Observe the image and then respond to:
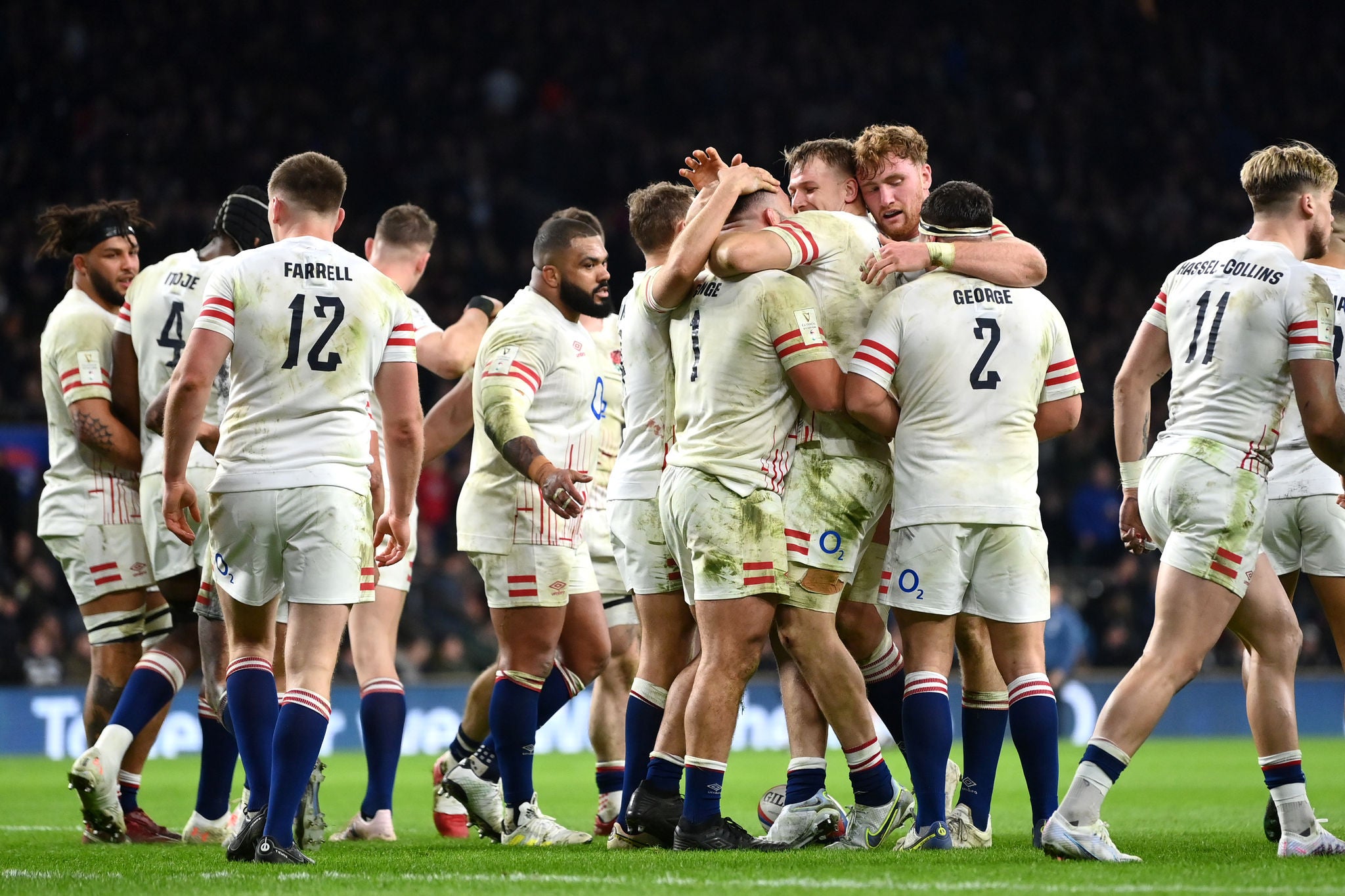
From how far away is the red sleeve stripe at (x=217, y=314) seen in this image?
5.82 metres

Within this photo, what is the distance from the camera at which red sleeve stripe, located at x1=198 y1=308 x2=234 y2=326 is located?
19.1ft

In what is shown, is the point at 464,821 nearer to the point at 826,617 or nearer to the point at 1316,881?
the point at 826,617

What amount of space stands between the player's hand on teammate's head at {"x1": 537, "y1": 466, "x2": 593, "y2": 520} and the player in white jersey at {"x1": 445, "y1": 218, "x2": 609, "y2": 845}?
616 millimetres

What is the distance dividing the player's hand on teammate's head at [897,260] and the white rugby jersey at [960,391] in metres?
0.09

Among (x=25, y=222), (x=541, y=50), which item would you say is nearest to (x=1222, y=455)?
(x=25, y=222)

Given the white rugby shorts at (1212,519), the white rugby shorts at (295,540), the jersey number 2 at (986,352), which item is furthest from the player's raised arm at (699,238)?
the white rugby shorts at (1212,519)

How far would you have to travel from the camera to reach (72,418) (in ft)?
25.5

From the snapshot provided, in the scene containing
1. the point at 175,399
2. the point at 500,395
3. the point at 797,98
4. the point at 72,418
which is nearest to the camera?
the point at 175,399

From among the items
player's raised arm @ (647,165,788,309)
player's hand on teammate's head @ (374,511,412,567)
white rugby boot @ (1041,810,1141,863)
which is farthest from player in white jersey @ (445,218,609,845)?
white rugby boot @ (1041,810,1141,863)

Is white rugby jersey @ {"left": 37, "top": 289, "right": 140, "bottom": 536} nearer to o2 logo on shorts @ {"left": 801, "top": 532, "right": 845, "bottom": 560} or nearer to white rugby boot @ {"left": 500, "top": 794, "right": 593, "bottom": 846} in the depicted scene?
white rugby boot @ {"left": 500, "top": 794, "right": 593, "bottom": 846}

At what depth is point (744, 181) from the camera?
20.2 feet

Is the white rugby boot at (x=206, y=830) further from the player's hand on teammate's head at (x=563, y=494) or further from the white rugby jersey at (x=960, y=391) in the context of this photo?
the white rugby jersey at (x=960, y=391)

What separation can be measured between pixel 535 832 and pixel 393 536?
1.54 m

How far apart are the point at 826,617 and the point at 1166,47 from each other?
72.5 feet
